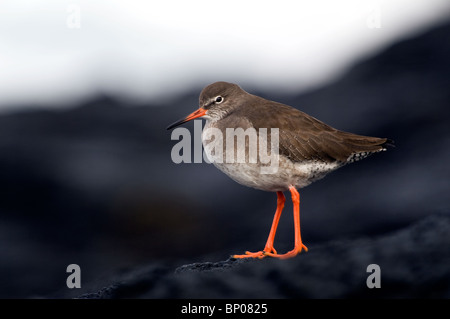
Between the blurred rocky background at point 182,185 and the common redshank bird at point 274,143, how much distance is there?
1.20 metres

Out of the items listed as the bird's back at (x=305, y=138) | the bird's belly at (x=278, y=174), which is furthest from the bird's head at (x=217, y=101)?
the bird's belly at (x=278, y=174)

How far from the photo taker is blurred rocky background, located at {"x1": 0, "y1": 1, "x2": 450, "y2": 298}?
8969 mm

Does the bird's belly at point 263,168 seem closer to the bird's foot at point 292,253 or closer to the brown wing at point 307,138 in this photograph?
the brown wing at point 307,138

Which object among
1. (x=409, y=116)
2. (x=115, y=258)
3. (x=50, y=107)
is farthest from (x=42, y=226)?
(x=409, y=116)

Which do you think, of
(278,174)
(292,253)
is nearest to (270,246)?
(292,253)

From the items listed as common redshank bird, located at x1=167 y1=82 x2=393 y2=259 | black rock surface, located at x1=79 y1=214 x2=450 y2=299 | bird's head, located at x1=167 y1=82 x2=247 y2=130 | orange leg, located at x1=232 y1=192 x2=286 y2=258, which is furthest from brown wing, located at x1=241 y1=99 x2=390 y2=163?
black rock surface, located at x1=79 y1=214 x2=450 y2=299

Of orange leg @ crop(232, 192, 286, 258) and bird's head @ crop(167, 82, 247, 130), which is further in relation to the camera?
bird's head @ crop(167, 82, 247, 130)

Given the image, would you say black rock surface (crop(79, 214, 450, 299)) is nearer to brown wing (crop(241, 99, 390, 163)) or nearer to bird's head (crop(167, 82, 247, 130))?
brown wing (crop(241, 99, 390, 163))

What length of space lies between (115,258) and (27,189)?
2.95m

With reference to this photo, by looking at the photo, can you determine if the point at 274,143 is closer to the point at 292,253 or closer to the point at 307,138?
the point at 307,138

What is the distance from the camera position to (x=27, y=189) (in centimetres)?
1113

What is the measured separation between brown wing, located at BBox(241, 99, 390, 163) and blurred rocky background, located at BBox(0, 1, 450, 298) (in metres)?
1.22

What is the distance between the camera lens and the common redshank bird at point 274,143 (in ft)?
22.2

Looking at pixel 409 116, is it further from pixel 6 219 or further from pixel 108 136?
pixel 6 219
